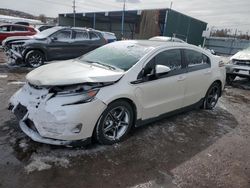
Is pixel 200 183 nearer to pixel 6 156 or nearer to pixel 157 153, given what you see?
pixel 157 153

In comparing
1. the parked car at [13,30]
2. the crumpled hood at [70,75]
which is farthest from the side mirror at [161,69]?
the parked car at [13,30]

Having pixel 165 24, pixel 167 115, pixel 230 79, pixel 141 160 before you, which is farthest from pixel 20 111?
pixel 165 24

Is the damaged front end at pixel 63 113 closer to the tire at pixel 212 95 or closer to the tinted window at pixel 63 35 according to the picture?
the tire at pixel 212 95

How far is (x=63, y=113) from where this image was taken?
3389 mm

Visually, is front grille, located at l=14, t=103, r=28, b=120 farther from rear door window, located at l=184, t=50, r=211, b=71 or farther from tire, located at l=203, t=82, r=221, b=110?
tire, located at l=203, t=82, r=221, b=110

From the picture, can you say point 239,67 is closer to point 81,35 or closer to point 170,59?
point 170,59

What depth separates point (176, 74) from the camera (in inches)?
192

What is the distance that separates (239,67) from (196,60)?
5.47 m

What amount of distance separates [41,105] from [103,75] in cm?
96

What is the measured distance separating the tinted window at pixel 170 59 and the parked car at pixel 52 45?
22.8ft

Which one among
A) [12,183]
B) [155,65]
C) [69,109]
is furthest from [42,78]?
[155,65]

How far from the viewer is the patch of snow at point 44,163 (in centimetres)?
323

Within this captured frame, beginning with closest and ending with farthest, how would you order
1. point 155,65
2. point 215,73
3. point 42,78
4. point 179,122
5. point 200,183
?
point 200,183 → point 42,78 → point 155,65 → point 179,122 → point 215,73

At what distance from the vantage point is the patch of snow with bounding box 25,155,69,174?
323 cm
